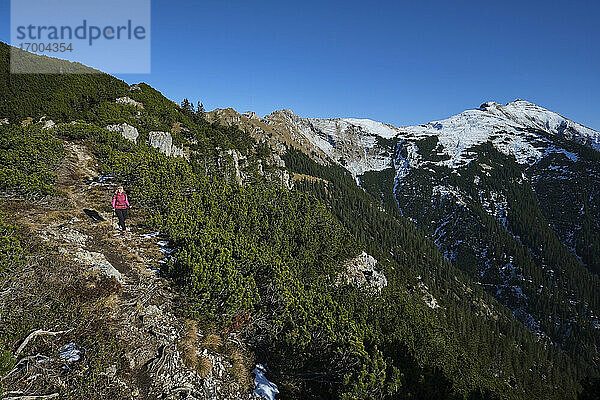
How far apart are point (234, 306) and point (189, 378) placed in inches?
114

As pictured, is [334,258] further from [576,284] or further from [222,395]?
[576,284]

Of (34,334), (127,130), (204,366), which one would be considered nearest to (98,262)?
(34,334)

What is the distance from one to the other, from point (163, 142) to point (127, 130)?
4358 millimetres

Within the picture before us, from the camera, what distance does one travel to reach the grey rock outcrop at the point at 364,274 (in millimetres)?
36188

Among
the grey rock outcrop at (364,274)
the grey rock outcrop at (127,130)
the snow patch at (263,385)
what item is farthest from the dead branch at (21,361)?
the grey rock outcrop at (127,130)

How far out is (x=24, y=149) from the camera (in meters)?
18.2

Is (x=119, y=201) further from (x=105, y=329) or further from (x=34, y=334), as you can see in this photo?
(x=34, y=334)

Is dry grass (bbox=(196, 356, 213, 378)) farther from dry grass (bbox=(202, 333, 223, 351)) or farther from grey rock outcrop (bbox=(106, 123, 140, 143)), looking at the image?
grey rock outcrop (bbox=(106, 123, 140, 143))

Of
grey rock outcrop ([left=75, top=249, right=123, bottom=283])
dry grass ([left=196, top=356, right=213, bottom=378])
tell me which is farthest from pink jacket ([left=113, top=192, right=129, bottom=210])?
dry grass ([left=196, top=356, right=213, bottom=378])

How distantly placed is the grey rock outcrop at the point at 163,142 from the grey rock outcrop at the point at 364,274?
27.7 meters

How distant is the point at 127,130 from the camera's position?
119 ft

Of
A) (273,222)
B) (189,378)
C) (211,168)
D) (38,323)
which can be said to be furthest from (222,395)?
(211,168)

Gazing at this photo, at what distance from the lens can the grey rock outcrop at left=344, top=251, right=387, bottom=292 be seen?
119 ft

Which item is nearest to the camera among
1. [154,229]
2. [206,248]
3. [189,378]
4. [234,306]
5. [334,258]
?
[189,378]
